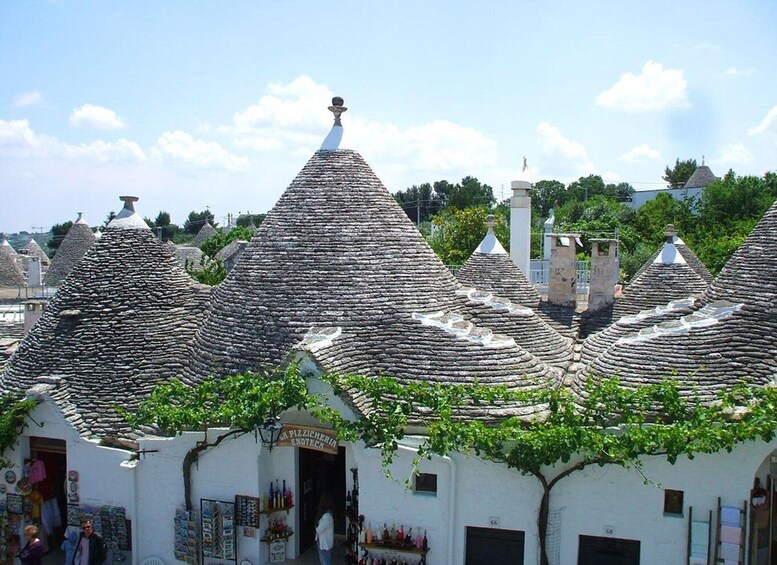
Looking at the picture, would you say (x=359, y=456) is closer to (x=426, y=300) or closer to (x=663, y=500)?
(x=426, y=300)

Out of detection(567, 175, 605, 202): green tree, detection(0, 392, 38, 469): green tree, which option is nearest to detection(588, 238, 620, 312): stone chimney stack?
detection(0, 392, 38, 469): green tree

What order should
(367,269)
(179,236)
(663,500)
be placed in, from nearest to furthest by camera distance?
(663,500) < (367,269) < (179,236)

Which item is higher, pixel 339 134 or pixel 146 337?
pixel 339 134

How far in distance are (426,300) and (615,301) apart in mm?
6232

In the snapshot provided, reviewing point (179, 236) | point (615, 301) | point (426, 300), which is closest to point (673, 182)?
point (179, 236)

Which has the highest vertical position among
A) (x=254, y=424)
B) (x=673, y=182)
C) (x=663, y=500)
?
(x=673, y=182)

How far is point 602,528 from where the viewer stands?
33.1ft

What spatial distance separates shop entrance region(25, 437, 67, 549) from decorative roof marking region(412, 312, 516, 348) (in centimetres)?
654

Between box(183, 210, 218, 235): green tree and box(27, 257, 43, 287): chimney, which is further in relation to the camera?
box(183, 210, 218, 235): green tree

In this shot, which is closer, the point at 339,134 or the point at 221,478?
the point at 221,478

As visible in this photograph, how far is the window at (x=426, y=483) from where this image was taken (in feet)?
34.8

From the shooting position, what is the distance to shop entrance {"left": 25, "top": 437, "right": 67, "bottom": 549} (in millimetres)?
12406

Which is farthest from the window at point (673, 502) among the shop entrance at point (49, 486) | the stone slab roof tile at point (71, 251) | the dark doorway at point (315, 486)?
the stone slab roof tile at point (71, 251)

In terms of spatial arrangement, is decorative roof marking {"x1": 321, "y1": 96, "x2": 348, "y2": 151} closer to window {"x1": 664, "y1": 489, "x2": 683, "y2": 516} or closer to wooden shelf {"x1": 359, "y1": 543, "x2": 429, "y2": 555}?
wooden shelf {"x1": 359, "y1": 543, "x2": 429, "y2": 555}
